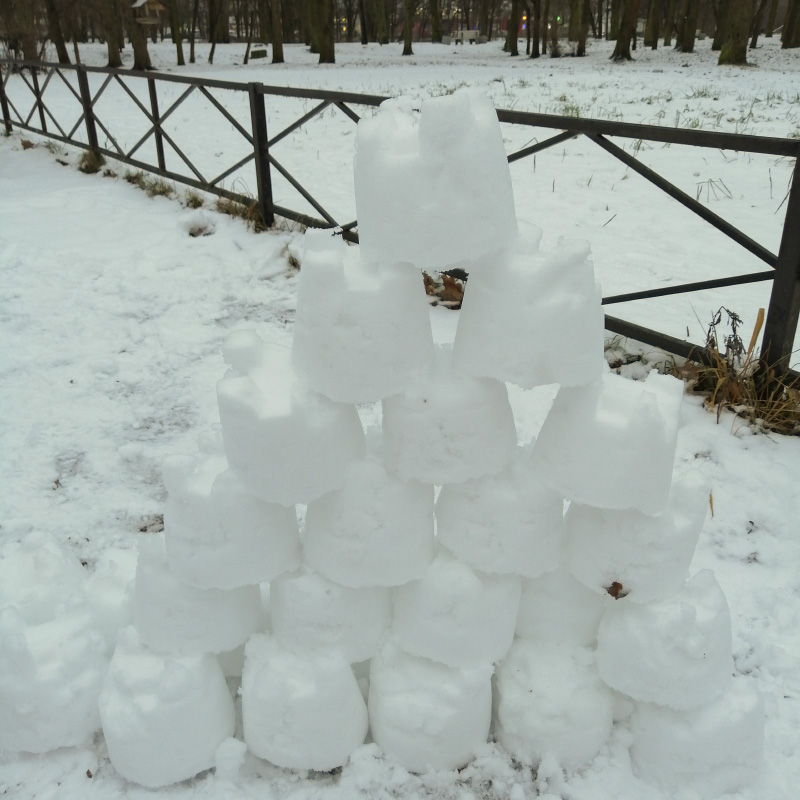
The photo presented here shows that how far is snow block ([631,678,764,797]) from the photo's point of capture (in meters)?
1.47

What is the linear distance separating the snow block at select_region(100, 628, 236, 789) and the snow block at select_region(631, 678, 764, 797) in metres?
0.93

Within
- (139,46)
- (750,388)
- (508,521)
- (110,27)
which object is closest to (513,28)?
(139,46)

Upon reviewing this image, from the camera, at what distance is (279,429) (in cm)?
130

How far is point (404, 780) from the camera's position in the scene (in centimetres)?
154

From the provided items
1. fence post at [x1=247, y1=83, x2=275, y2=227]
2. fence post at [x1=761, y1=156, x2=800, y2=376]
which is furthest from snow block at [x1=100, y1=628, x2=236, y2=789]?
fence post at [x1=247, y1=83, x2=275, y2=227]

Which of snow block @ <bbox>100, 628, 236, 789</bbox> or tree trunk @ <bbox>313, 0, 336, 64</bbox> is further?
tree trunk @ <bbox>313, 0, 336, 64</bbox>

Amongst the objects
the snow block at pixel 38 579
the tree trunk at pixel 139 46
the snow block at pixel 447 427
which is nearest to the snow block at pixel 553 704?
the snow block at pixel 447 427

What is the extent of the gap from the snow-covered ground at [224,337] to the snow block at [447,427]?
200mm

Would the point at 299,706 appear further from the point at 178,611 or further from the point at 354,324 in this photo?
the point at 354,324

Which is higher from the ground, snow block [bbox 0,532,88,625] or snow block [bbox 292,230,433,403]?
snow block [bbox 292,230,433,403]

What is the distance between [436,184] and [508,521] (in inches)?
25.5

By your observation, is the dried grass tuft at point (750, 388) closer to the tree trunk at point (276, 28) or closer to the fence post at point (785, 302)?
the fence post at point (785, 302)

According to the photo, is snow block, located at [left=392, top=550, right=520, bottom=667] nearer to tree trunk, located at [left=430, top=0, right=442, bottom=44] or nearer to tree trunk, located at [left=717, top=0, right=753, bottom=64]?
tree trunk, located at [left=717, top=0, right=753, bottom=64]

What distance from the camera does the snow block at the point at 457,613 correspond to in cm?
145
